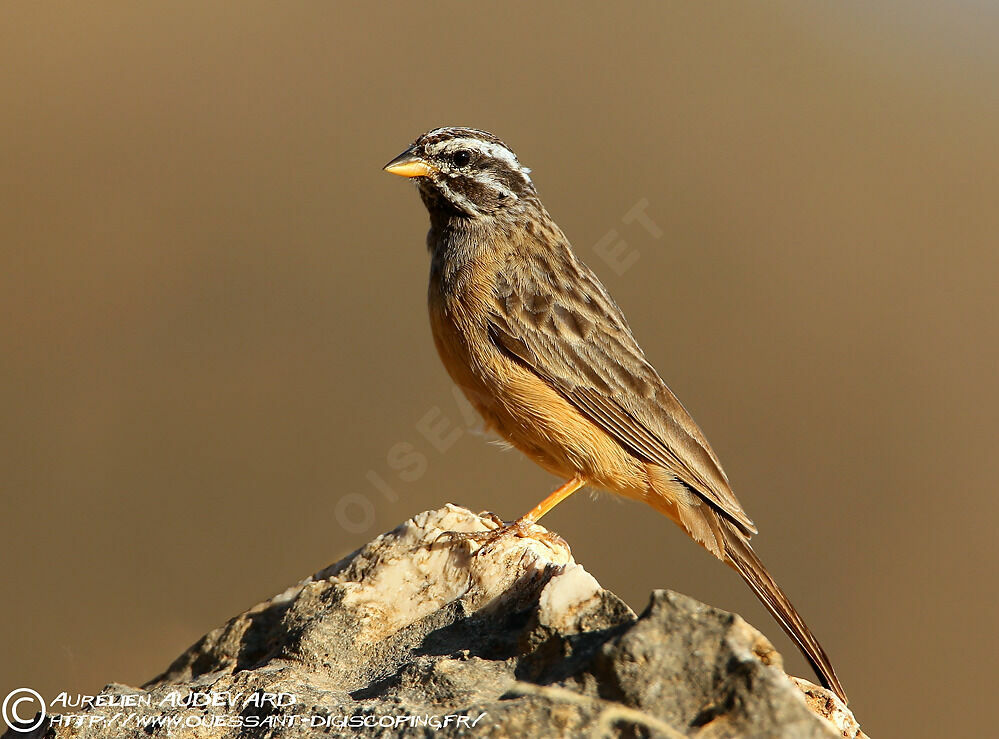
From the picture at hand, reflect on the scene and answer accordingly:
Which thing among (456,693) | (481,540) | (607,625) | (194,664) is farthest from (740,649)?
(194,664)

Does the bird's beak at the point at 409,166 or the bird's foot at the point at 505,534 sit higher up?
the bird's beak at the point at 409,166

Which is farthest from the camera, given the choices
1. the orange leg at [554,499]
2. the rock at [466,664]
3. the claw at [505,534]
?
the orange leg at [554,499]

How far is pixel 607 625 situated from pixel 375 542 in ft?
5.88

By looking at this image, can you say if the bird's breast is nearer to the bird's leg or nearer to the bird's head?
the bird's leg

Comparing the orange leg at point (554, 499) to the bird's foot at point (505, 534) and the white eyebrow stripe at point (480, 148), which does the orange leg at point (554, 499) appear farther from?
the white eyebrow stripe at point (480, 148)

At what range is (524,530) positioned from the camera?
500cm

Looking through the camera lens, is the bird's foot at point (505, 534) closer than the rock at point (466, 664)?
No

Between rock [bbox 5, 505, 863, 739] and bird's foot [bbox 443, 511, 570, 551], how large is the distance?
7 centimetres

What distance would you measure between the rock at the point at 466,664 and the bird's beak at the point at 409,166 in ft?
8.00

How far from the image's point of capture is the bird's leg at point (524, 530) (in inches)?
184

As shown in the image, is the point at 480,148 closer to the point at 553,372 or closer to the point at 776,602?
the point at 553,372

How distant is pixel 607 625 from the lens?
132 inches

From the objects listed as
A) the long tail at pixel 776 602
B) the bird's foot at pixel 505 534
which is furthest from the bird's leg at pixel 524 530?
the long tail at pixel 776 602

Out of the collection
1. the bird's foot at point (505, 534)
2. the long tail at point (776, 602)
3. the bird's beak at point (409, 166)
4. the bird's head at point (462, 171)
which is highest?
the bird's beak at point (409, 166)
